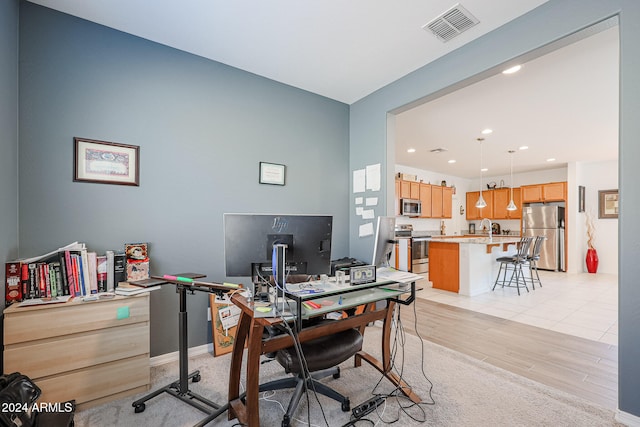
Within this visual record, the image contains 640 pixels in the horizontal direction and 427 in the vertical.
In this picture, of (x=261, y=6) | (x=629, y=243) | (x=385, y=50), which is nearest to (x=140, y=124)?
(x=261, y=6)

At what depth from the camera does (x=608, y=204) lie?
6539 millimetres

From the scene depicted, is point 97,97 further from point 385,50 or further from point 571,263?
point 571,263

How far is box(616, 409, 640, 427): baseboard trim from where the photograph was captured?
163 centimetres

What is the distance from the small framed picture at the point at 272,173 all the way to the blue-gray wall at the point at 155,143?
6 cm

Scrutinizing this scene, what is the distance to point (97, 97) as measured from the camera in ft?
7.17

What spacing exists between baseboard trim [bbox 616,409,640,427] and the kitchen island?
3.09 meters

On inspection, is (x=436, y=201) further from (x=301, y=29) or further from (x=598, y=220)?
(x=301, y=29)

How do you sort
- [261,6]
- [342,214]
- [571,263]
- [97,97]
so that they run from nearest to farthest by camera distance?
[261,6] → [97,97] → [342,214] → [571,263]

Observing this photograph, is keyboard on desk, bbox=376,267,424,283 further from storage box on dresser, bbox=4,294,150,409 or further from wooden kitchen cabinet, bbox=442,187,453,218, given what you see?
wooden kitchen cabinet, bbox=442,187,453,218

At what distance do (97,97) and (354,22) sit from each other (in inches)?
81.2

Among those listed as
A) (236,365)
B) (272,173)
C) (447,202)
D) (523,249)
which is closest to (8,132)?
(272,173)

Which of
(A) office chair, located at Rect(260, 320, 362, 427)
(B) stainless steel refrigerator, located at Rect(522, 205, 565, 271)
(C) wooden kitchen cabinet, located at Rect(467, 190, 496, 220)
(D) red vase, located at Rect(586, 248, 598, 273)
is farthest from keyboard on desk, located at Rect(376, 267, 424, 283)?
(C) wooden kitchen cabinet, located at Rect(467, 190, 496, 220)

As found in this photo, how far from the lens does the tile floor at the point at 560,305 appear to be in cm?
330

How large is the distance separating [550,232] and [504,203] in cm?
137
